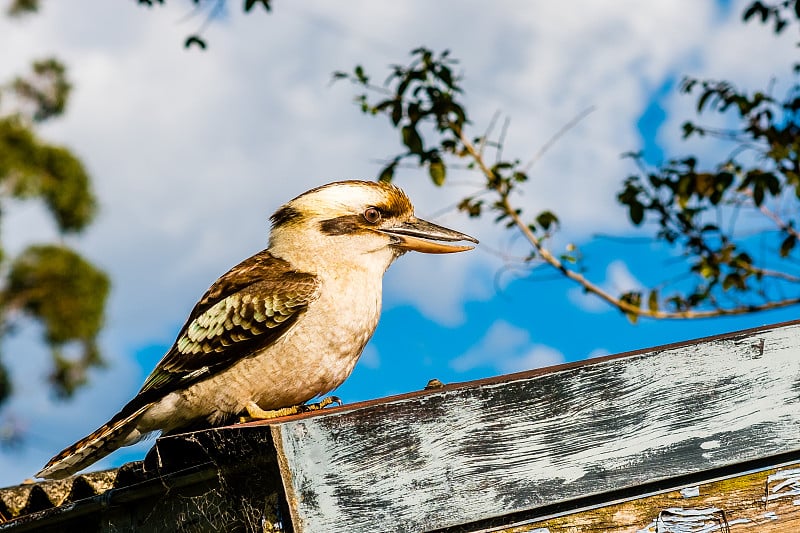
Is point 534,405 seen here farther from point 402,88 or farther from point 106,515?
point 402,88

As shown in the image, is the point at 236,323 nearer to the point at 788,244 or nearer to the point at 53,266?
the point at 788,244

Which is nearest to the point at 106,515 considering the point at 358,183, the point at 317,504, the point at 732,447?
the point at 317,504

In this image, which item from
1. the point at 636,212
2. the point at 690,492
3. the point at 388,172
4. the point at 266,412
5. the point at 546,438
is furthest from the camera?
the point at 636,212

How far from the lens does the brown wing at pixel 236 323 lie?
3107mm

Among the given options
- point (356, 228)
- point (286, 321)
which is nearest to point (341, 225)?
point (356, 228)

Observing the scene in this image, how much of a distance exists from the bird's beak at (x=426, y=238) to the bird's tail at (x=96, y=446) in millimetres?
1105

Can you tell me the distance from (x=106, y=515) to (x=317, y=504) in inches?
49.9

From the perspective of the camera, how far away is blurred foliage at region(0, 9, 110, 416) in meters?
22.0

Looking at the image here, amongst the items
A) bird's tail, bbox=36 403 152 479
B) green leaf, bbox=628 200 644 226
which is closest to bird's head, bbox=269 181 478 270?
bird's tail, bbox=36 403 152 479

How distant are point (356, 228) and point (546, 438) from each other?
4.09 feet

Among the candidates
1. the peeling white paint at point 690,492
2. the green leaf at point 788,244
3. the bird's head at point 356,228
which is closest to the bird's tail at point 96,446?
the bird's head at point 356,228

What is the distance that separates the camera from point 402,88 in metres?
5.30

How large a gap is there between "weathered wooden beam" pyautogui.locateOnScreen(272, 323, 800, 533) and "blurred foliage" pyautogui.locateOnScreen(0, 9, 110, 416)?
20.5m

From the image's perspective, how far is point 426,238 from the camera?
11.6ft
